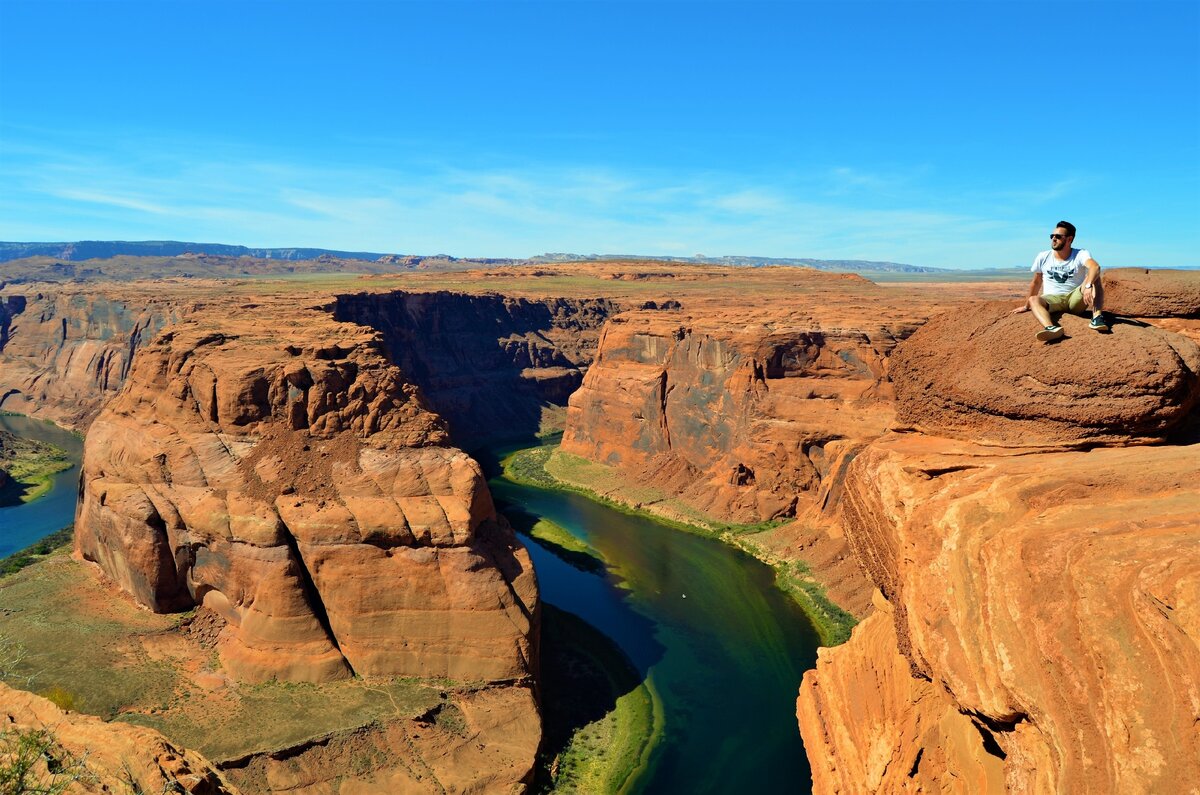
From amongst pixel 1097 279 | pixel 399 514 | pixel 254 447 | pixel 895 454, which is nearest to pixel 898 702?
pixel 895 454

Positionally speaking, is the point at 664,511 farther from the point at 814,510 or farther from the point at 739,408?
the point at 814,510

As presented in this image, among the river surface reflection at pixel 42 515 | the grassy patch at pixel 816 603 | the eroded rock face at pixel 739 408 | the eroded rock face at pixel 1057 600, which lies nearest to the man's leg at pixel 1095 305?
the eroded rock face at pixel 1057 600

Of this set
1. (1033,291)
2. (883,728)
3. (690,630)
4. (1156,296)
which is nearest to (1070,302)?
(1033,291)

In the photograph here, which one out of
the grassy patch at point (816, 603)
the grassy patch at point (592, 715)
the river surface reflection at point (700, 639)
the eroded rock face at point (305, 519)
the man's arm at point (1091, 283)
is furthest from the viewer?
the grassy patch at point (816, 603)

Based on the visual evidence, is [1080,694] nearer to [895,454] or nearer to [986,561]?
[986,561]

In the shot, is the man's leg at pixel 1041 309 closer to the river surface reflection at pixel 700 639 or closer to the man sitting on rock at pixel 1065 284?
the man sitting on rock at pixel 1065 284

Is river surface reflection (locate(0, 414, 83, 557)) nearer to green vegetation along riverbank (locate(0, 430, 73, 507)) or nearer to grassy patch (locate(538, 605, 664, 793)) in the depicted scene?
green vegetation along riverbank (locate(0, 430, 73, 507))
